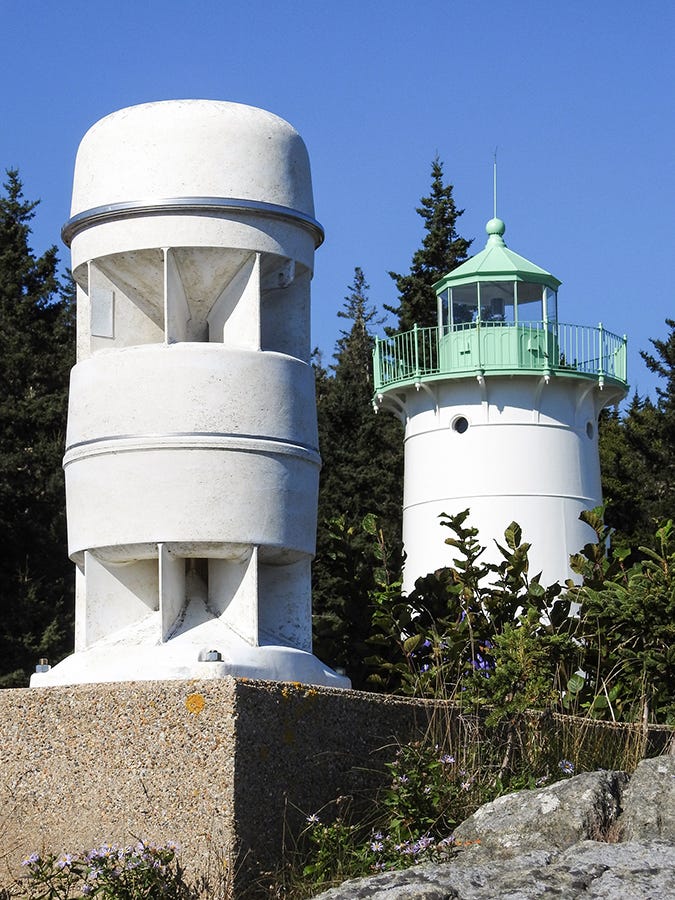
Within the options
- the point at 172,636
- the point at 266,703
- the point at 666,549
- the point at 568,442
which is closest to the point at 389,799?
the point at 266,703

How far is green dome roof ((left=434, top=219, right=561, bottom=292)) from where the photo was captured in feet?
79.5

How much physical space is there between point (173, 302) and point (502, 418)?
14.1m

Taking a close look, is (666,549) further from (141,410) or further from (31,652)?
(31,652)

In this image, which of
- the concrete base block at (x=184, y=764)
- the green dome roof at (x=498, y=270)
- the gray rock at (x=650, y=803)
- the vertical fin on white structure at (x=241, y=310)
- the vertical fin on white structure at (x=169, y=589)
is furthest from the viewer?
the green dome roof at (x=498, y=270)

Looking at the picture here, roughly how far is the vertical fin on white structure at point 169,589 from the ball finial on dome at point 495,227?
1648cm

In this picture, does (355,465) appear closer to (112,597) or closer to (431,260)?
(431,260)

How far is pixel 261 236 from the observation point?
10.2 metres

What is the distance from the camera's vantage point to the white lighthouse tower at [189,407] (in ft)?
31.9

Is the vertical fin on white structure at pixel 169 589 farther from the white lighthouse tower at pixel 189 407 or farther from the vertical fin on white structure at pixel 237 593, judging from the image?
the vertical fin on white structure at pixel 237 593

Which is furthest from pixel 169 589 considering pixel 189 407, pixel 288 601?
pixel 189 407

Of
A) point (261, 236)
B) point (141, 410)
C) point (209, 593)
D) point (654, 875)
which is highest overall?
point (261, 236)

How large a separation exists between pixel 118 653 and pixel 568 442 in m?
15.1

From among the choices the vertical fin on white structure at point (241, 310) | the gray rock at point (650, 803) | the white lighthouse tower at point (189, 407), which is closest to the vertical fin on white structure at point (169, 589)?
A: the white lighthouse tower at point (189, 407)

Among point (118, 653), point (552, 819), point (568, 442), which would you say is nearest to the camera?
point (552, 819)
